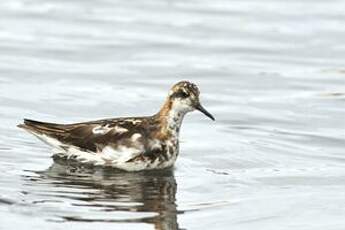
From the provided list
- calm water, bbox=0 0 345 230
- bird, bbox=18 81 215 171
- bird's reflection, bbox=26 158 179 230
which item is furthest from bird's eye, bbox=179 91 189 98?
bird's reflection, bbox=26 158 179 230

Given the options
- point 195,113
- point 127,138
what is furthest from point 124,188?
point 195,113

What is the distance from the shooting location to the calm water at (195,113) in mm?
15102

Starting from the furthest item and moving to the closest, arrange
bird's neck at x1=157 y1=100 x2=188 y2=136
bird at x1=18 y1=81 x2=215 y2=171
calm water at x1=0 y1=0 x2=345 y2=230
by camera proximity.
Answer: bird's neck at x1=157 y1=100 x2=188 y2=136 → bird at x1=18 y1=81 x2=215 y2=171 → calm water at x1=0 y1=0 x2=345 y2=230

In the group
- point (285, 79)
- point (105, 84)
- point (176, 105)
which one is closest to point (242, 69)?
point (285, 79)

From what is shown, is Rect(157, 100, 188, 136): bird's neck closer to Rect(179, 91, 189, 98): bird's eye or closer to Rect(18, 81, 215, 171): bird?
Rect(18, 81, 215, 171): bird

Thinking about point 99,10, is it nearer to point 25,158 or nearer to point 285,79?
point 285,79

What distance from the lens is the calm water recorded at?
49.5 feet

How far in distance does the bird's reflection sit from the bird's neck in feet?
2.11

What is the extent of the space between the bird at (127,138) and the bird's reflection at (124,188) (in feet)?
0.55

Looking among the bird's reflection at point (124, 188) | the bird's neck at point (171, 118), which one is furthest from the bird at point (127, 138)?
the bird's reflection at point (124, 188)

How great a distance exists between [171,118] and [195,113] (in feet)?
11.6

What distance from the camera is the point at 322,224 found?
572 inches

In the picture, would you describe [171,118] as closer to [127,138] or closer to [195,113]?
[127,138]

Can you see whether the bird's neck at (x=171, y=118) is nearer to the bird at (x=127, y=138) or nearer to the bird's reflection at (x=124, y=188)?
the bird at (x=127, y=138)
